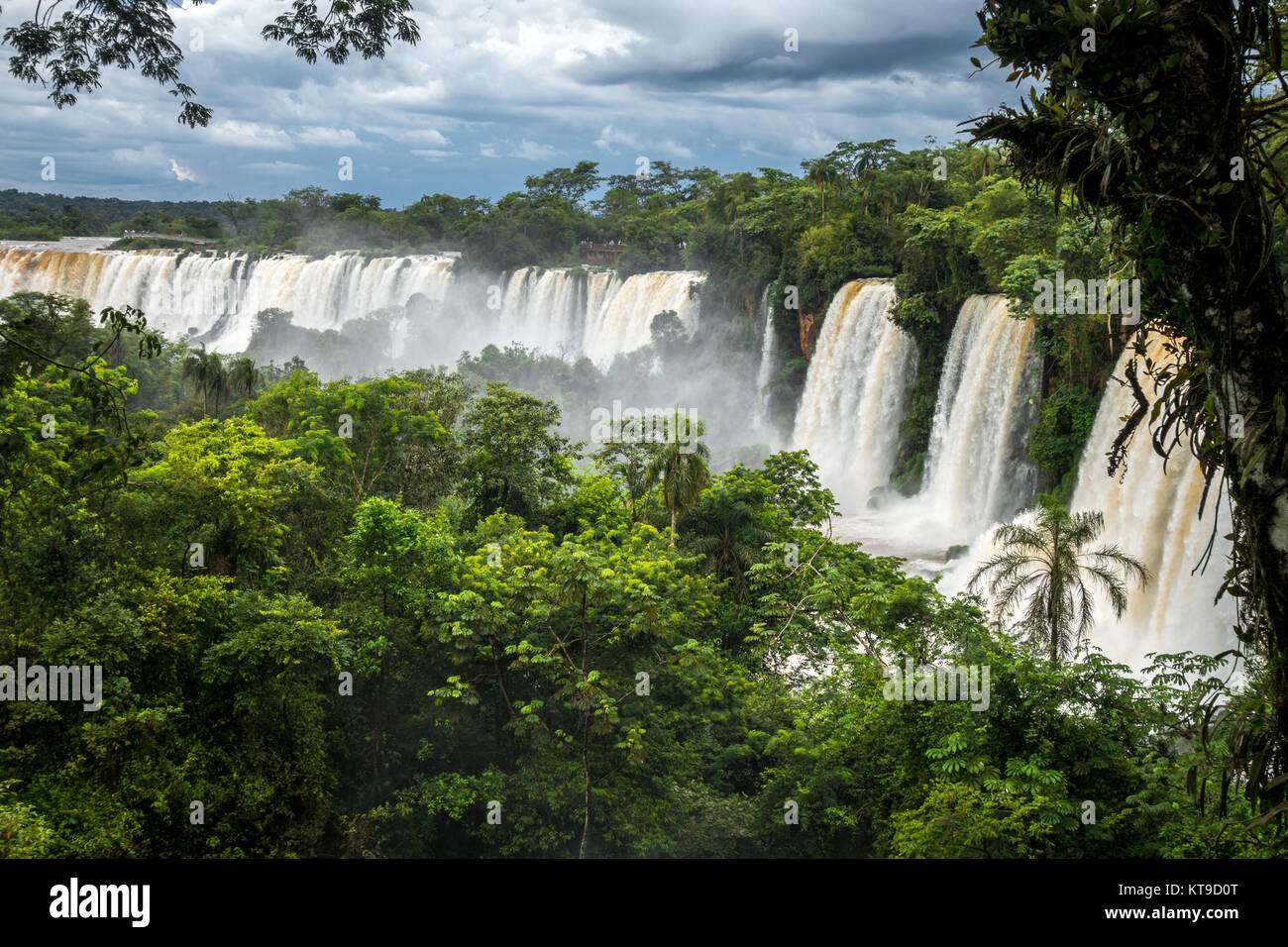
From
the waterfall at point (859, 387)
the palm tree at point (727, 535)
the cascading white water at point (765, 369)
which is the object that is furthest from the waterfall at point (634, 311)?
the palm tree at point (727, 535)

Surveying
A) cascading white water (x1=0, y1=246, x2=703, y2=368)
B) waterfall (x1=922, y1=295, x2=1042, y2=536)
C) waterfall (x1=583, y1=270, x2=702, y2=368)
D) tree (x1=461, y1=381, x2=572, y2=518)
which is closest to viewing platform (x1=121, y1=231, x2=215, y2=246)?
cascading white water (x1=0, y1=246, x2=703, y2=368)

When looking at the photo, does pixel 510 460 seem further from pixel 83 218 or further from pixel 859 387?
pixel 83 218

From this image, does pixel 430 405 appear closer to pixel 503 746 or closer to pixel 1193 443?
pixel 503 746

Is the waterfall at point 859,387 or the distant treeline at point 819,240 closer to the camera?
the distant treeline at point 819,240

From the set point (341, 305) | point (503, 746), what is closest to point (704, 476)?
point (503, 746)

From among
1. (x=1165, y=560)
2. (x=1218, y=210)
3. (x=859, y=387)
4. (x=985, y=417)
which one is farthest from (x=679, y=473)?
(x=859, y=387)

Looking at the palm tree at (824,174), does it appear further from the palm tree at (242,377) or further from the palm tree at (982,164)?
the palm tree at (242,377)
